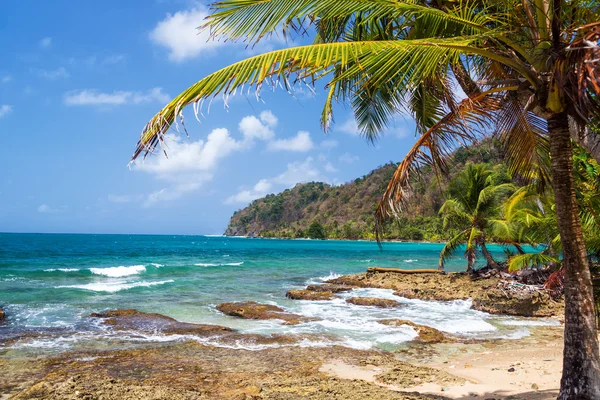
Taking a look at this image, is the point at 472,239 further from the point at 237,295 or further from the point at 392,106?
the point at 392,106

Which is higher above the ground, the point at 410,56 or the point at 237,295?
the point at 410,56

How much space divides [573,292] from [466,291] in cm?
1449

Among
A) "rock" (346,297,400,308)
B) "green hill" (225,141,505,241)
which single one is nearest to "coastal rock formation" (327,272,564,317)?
"rock" (346,297,400,308)

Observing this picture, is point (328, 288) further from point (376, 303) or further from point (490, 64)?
point (490, 64)

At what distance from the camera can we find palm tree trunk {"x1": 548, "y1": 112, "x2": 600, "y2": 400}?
3.99m

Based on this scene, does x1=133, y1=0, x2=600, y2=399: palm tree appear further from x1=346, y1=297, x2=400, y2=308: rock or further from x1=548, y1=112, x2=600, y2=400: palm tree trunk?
x1=346, y1=297, x2=400, y2=308: rock

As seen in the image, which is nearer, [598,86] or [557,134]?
[598,86]

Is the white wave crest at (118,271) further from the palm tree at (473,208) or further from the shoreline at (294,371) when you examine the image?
the shoreline at (294,371)

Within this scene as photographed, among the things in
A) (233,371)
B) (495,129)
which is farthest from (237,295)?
(495,129)

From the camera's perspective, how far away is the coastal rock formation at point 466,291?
13.4 m

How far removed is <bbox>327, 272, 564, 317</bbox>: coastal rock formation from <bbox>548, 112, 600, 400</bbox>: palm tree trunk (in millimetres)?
10156

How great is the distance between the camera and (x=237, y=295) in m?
18.5

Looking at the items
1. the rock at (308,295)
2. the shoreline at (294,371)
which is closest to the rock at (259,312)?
the shoreline at (294,371)

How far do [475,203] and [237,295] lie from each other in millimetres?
12488
